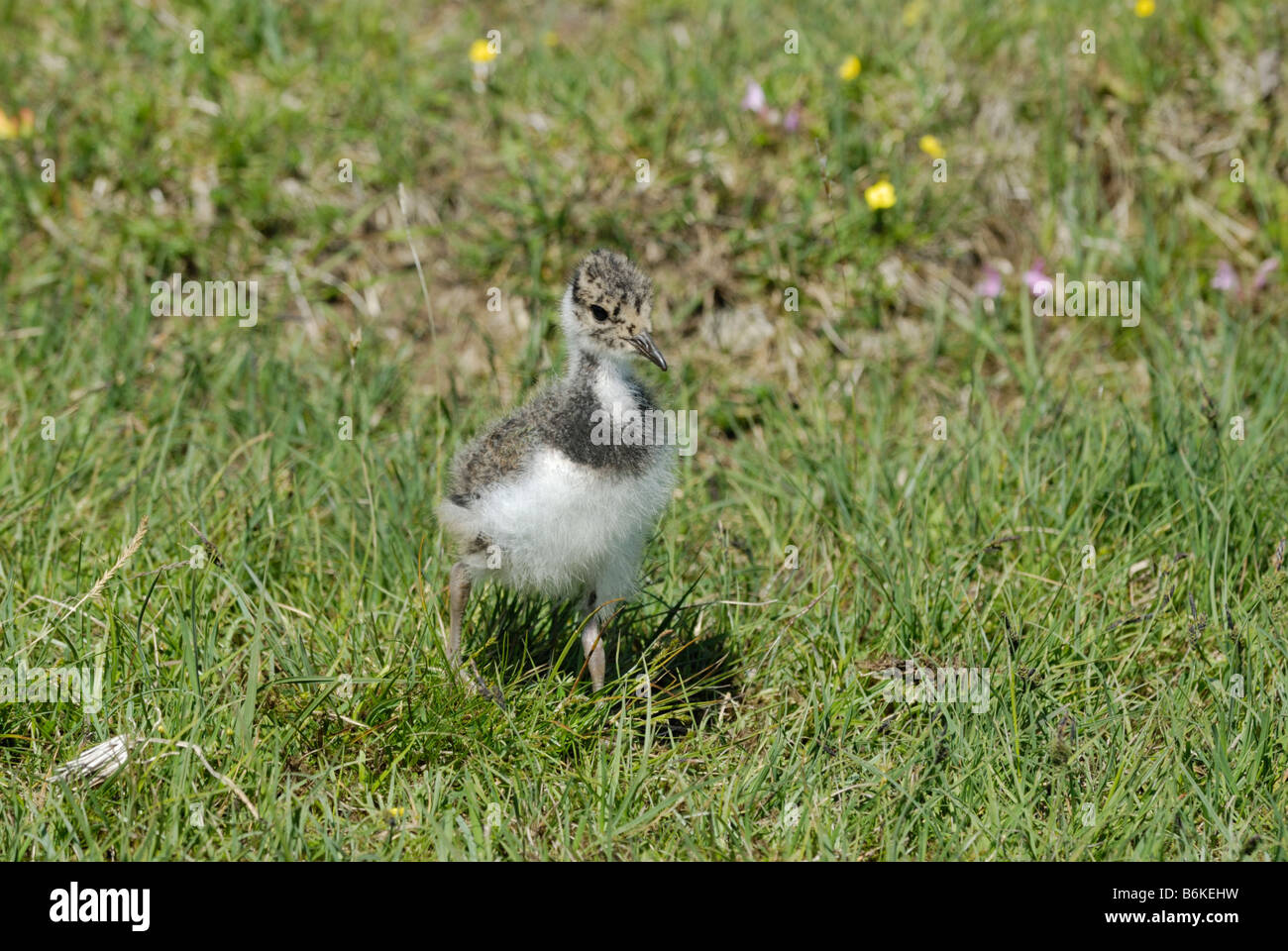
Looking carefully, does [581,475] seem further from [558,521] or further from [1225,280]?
[1225,280]

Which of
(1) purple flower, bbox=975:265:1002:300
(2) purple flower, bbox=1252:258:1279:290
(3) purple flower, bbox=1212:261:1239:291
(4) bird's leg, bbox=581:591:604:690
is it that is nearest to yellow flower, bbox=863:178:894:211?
(1) purple flower, bbox=975:265:1002:300

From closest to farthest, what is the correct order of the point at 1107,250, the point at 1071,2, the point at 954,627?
the point at 954,627, the point at 1107,250, the point at 1071,2

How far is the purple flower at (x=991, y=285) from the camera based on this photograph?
248 inches

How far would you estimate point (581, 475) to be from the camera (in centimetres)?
388

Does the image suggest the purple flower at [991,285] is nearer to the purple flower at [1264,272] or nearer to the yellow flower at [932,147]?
the yellow flower at [932,147]

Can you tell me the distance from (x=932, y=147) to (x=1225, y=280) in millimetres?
1447

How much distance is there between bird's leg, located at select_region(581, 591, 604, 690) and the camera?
4.14 metres

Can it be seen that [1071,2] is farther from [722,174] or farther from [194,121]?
[194,121]

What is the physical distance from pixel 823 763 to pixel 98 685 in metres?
2.08

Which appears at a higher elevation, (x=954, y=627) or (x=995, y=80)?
(x=995, y=80)

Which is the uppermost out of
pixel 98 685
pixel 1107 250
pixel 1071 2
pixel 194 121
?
pixel 1071 2

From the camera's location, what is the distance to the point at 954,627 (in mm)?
4500

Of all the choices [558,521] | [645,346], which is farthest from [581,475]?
[645,346]

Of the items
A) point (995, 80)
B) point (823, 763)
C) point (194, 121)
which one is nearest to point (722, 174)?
point (995, 80)
